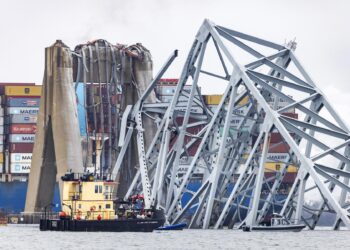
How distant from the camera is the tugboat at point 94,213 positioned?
398 ft

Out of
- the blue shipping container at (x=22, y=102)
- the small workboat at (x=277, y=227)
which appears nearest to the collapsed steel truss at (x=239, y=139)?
the small workboat at (x=277, y=227)

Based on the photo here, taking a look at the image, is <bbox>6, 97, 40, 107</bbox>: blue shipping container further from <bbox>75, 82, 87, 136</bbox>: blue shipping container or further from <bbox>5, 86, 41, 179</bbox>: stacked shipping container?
<bbox>75, 82, 87, 136</bbox>: blue shipping container

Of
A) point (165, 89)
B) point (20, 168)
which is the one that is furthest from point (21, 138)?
point (165, 89)

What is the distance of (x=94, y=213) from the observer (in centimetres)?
12312

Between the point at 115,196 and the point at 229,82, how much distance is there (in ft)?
105

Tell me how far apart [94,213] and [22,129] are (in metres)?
72.2

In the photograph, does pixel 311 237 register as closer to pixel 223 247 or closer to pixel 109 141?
pixel 223 247

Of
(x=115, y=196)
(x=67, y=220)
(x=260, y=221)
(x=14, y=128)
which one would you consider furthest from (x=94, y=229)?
(x=14, y=128)

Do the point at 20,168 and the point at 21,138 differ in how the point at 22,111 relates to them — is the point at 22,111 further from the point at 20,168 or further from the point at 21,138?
the point at 20,168

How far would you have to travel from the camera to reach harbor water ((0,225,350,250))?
102 metres

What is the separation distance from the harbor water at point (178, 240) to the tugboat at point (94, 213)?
4.39ft

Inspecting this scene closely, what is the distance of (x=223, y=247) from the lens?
102 m

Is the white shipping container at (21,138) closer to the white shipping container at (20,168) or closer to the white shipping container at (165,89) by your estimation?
the white shipping container at (20,168)

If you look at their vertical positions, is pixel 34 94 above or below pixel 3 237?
above
